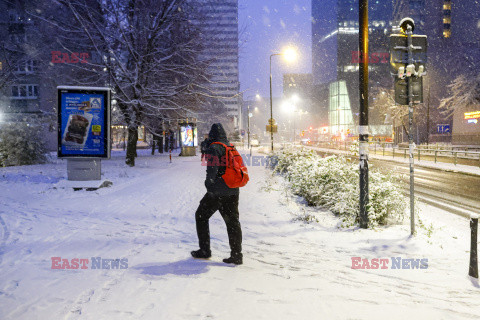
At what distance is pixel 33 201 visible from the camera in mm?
9797

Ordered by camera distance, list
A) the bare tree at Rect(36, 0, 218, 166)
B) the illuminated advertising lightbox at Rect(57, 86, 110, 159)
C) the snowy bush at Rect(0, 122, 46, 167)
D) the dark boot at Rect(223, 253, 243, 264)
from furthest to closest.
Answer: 1. the snowy bush at Rect(0, 122, 46, 167)
2. the bare tree at Rect(36, 0, 218, 166)
3. the illuminated advertising lightbox at Rect(57, 86, 110, 159)
4. the dark boot at Rect(223, 253, 243, 264)

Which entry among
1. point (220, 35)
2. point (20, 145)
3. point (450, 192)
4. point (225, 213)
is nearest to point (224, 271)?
point (225, 213)

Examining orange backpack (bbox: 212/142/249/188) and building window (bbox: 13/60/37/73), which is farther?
building window (bbox: 13/60/37/73)

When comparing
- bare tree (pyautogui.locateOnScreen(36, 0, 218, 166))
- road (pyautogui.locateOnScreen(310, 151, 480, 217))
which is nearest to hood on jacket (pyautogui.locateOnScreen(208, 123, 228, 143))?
road (pyautogui.locateOnScreen(310, 151, 480, 217))

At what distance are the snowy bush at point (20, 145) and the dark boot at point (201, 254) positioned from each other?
18957 mm

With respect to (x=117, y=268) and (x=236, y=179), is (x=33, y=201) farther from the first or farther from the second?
(x=236, y=179)

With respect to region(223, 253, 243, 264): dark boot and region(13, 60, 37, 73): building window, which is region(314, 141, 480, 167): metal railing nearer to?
region(223, 253, 243, 264): dark boot

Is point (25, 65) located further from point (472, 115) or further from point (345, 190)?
point (472, 115)

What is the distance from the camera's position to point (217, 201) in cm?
456

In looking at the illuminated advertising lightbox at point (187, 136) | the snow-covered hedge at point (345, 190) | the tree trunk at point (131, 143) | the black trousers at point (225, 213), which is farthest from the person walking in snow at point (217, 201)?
the illuminated advertising lightbox at point (187, 136)

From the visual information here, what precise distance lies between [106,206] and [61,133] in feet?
14.3

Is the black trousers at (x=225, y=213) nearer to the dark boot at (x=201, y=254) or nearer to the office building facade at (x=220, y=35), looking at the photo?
the dark boot at (x=201, y=254)

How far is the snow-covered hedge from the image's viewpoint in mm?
7008

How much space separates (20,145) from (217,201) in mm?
20745
